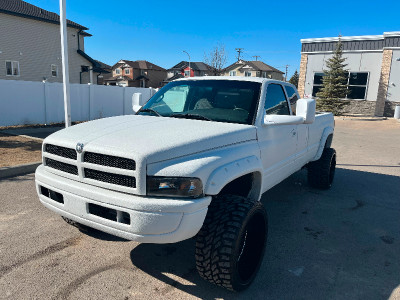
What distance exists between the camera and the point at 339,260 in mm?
3182

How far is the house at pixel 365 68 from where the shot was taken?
76.2 feet

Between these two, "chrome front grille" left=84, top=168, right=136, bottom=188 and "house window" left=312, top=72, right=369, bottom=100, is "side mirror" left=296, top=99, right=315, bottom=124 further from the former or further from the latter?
"house window" left=312, top=72, right=369, bottom=100

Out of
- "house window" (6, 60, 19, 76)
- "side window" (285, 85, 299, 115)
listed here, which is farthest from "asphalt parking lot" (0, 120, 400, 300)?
"house window" (6, 60, 19, 76)

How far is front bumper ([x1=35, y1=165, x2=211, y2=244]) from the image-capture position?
7.18 ft

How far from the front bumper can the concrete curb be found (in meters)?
4.11

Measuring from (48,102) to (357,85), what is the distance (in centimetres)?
2287

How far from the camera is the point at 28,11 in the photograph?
78.1 feet

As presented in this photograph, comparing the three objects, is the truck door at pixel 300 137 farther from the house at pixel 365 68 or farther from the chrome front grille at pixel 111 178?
the house at pixel 365 68

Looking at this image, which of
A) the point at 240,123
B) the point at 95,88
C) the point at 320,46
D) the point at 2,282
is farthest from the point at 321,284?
the point at 320,46

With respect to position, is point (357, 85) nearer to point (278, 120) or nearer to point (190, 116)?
point (278, 120)

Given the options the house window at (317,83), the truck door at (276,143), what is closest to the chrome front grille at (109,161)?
the truck door at (276,143)

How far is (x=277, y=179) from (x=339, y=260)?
3.67 ft

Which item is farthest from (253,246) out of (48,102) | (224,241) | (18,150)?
(48,102)

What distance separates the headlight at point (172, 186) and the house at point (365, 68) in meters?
25.1
